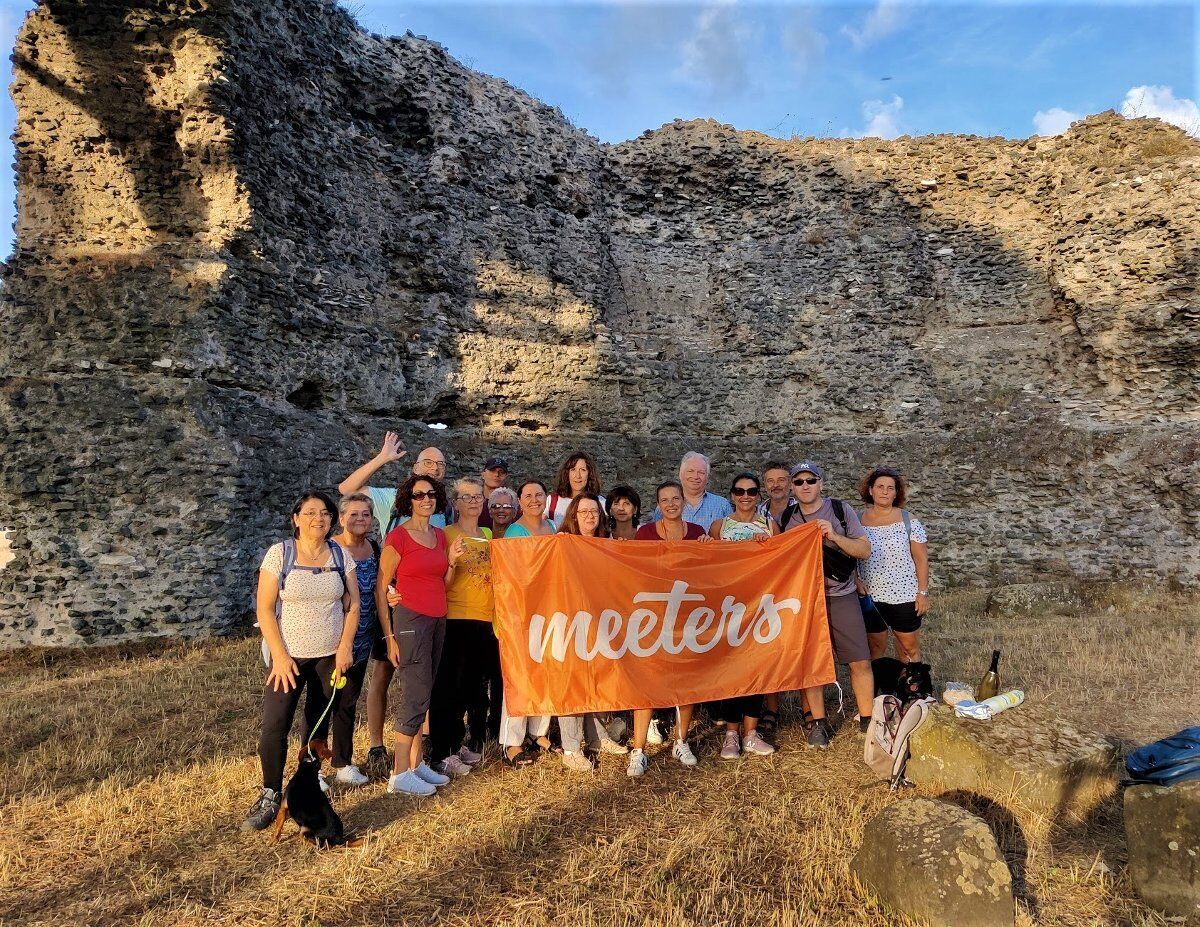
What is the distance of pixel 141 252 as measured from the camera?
9555mm

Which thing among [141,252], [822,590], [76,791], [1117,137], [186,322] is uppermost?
[1117,137]

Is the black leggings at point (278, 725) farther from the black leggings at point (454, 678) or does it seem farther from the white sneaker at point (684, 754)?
the white sneaker at point (684, 754)

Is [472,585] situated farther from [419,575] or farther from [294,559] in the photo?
[294,559]

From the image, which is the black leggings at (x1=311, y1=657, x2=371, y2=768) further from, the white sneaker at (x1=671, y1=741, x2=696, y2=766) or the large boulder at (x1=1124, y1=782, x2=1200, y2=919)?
the large boulder at (x1=1124, y1=782, x2=1200, y2=919)

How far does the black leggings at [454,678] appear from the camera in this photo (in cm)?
464

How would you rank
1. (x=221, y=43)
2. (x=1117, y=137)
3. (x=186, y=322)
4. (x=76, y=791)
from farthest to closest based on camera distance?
(x=1117, y=137), (x=221, y=43), (x=186, y=322), (x=76, y=791)

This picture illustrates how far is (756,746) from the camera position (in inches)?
194

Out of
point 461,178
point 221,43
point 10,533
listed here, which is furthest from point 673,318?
point 10,533

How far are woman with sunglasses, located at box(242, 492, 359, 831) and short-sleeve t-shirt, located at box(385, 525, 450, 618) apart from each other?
1.05ft

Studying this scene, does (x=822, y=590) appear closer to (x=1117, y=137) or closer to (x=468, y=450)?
(x=468, y=450)

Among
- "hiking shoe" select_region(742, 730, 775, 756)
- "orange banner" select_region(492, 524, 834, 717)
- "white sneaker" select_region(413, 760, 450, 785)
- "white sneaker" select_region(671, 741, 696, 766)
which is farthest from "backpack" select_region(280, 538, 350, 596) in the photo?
"hiking shoe" select_region(742, 730, 775, 756)

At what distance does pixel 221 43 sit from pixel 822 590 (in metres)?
11.6

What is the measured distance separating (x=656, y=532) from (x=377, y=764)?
2.65m

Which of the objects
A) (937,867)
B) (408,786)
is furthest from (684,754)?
(937,867)
